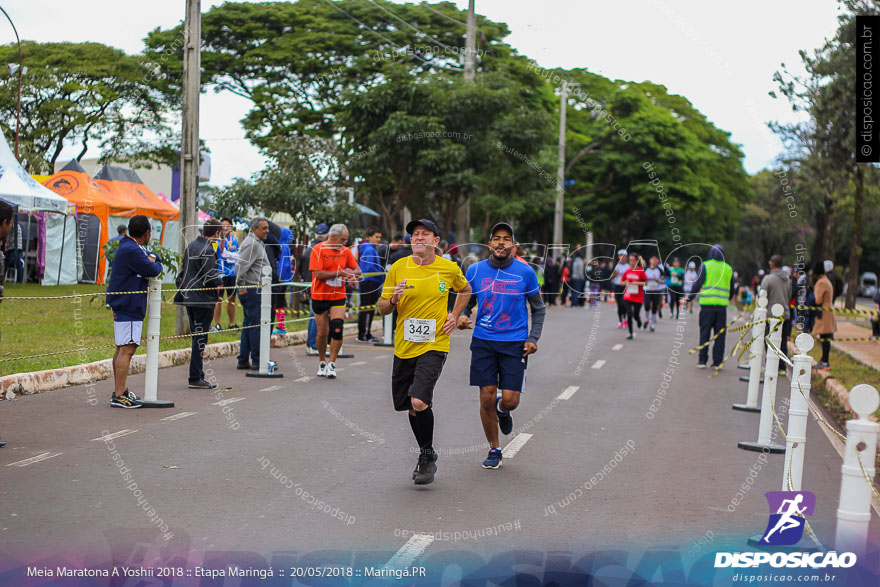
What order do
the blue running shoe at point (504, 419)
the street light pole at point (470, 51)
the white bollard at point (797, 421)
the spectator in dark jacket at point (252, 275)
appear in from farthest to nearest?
1. the street light pole at point (470, 51)
2. the spectator in dark jacket at point (252, 275)
3. the blue running shoe at point (504, 419)
4. the white bollard at point (797, 421)

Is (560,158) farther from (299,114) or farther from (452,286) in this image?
(452,286)

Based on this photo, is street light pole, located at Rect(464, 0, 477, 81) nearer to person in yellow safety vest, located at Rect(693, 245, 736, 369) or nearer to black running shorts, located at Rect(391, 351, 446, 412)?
person in yellow safety vest, located at Rect(693, 245, 736, 369)

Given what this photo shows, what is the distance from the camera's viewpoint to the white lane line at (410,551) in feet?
16.3

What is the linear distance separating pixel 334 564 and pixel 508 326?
2917 mm

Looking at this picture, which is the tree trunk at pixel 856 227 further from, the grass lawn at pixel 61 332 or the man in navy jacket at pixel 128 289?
the man in navy jacket at pixel 128 289

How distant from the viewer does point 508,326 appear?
7363 millimetres

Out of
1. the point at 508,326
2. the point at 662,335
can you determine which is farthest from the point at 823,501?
the point at 662,335

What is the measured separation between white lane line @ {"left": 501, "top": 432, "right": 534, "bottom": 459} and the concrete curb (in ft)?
17.5

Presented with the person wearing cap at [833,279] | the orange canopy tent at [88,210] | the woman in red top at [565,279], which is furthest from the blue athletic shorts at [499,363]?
the woman in red top at [565,279]

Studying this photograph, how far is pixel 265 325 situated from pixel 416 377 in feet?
19.7

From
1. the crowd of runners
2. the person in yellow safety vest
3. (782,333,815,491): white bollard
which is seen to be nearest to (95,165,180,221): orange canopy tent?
the crowd of runners

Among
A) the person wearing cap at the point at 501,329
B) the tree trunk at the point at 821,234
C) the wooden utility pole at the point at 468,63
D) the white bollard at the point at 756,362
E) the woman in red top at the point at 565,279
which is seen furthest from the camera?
the tree trunk at the point at 821,234

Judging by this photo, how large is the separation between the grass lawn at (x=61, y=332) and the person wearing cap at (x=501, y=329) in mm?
4695

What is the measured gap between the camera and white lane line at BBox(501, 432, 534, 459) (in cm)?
811
